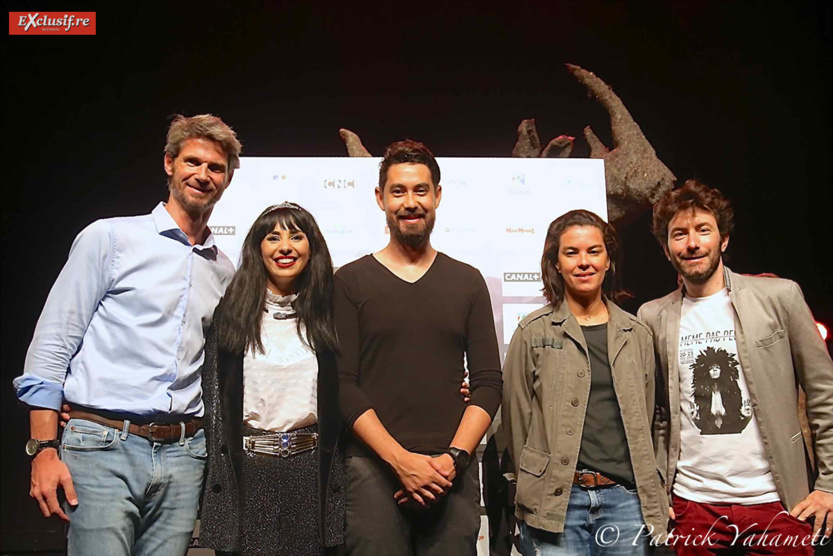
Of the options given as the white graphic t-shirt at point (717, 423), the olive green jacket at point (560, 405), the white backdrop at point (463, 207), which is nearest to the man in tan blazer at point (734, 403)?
the white graphic t-shirt at point (717, 423)

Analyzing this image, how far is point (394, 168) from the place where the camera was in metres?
2.08

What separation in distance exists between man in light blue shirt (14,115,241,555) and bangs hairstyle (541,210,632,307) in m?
1.17

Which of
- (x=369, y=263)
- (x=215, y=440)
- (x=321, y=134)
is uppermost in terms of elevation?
(x=321, y=134)

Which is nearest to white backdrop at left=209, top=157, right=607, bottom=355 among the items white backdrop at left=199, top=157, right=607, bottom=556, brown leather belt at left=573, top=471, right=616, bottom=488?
white backdrop at left=199, top=157, right=607, bottom=556

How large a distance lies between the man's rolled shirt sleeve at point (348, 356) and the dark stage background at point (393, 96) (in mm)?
2967

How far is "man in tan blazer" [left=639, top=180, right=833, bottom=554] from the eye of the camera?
79.8 inches

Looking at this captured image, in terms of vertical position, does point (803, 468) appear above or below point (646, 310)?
below

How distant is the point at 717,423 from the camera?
6.93 ft

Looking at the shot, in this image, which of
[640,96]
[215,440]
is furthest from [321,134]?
[215,440]

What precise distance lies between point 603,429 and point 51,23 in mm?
4255

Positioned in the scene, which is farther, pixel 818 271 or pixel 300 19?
pixel 818 271

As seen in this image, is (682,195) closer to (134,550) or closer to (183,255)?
(183,255)

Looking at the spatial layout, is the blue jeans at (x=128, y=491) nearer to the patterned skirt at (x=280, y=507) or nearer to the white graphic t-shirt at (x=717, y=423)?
the patterned skirt at (x=280, y=507)

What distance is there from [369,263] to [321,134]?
9.98 ft
